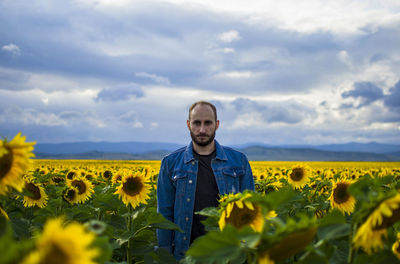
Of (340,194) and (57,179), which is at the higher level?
(340,194)

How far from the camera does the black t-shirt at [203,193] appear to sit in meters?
5.42

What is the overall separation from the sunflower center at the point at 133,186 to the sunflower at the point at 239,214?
2939 millimetres

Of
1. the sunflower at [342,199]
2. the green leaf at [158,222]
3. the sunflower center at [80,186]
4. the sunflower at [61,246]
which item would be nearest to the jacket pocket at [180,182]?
the green leaf at [158,222]

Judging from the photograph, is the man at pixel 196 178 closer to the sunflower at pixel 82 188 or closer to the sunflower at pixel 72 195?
the sunflower at pixel 72 195

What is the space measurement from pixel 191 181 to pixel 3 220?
11.9ft

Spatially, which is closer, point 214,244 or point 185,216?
point 214,244

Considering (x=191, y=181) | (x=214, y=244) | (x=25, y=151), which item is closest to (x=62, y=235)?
(x=214, y=244)

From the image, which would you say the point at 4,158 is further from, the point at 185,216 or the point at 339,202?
the point at 339,202

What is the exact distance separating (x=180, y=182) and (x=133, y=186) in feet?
2.48

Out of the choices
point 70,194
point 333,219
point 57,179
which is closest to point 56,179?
point 57,179

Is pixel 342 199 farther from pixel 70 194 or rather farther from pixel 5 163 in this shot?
pixel 70 194

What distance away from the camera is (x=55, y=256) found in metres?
1.16

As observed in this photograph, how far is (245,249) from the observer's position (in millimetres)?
1698

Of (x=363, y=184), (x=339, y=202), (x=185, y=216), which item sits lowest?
(x=185, y=216)
